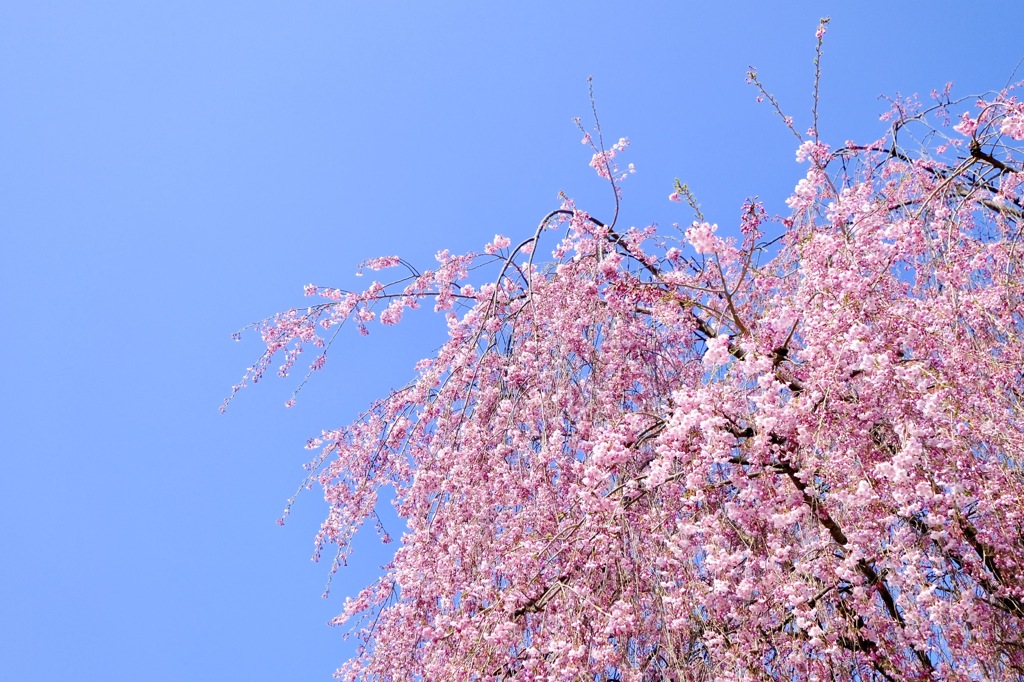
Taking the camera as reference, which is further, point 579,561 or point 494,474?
point 494,474

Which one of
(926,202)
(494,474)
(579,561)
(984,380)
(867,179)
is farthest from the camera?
(867,179)

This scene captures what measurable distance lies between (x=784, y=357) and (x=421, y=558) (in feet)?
6.14

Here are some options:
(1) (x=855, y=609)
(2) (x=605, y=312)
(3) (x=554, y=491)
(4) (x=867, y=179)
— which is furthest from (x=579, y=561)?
(4) (x=867, y=179)

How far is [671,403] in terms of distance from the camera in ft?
13.6

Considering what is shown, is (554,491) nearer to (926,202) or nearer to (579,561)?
(579,561)

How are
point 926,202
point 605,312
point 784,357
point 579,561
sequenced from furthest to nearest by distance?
point 605,312
point 926,202
point 579,561
point 784,357

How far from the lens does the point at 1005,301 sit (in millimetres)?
3523

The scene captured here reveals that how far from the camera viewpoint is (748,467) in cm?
304

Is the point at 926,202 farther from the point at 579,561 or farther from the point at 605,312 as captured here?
the point at 579,561

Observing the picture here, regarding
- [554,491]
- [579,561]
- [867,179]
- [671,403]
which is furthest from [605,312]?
[867,179]

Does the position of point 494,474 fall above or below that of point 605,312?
below

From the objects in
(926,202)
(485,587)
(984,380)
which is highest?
(926,202)

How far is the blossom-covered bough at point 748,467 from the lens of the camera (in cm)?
265

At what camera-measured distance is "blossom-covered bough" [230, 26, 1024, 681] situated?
8.68 ft
